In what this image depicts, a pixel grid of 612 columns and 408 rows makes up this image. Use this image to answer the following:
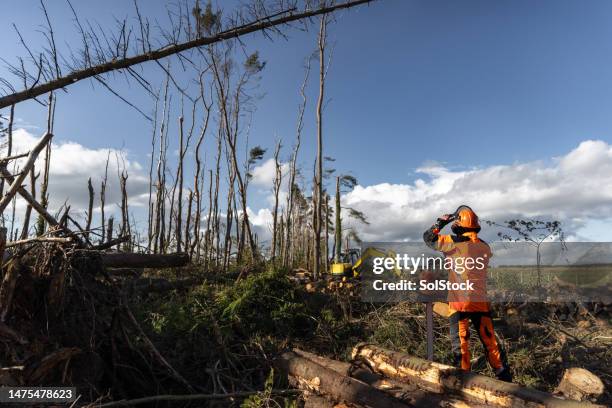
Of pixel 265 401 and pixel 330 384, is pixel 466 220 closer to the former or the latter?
pixel 330 384

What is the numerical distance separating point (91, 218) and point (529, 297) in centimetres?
1380

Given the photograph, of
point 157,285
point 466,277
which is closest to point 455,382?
point 466,277

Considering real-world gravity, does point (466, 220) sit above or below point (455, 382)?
above

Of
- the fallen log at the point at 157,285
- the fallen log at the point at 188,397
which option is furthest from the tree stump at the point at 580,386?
the fallen log at the point at 157,285

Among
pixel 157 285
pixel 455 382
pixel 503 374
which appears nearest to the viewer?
pixel 455 382

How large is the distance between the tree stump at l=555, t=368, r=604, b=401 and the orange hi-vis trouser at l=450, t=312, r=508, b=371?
85cm

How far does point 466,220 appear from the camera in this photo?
570 cm

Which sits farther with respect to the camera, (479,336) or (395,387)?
(479,336)

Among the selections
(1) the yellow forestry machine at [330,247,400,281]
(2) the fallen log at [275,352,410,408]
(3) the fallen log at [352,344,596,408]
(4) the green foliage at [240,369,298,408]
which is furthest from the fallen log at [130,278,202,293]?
(3) the fallen log at [352,344,596,408]

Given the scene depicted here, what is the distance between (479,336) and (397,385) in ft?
4.46

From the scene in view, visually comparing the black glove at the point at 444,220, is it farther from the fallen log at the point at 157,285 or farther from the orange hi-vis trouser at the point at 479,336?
the fallen log at the point at 157,285

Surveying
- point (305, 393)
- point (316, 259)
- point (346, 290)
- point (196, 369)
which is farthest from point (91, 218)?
point (305, 393)

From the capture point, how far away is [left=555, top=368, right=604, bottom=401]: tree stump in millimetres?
5320

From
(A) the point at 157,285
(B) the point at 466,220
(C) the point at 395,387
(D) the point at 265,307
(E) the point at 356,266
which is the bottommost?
(C) the point at 395,387
